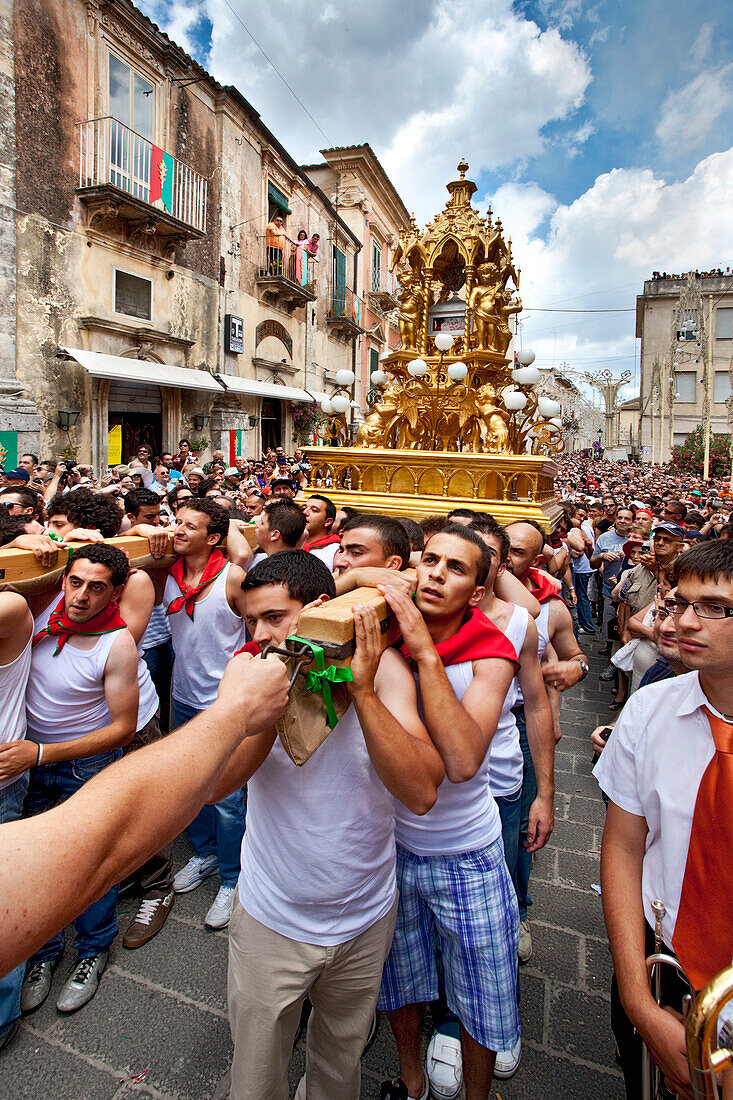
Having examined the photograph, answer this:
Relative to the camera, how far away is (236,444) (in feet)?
60.3

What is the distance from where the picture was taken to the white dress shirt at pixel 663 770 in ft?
5.24

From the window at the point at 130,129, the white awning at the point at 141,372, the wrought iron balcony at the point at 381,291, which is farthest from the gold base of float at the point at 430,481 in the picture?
the wrought iron balcony at the point at 381,291

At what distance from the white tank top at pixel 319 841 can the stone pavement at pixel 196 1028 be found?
42.2 inches

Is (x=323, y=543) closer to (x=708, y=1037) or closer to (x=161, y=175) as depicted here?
(x=708, y=1037)

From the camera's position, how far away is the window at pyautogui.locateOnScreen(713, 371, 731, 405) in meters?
39.2

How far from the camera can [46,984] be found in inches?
102

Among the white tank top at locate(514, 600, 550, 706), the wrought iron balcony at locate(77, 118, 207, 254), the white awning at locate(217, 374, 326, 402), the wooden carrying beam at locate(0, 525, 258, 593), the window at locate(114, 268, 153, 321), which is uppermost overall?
the wrought iron balcony at locate(77, 118, 207, 254)

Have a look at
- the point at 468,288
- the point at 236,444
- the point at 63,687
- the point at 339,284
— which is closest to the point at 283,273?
the point at 236,444

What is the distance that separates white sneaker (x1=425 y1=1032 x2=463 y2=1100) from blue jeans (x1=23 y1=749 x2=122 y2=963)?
1487mm

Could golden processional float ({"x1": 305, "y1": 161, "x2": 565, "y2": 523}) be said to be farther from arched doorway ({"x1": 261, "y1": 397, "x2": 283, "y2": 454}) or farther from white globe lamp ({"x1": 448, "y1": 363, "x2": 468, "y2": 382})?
arched doorway ({"x1": 261, "y1": 397, "x2": 283, "y2": 454})

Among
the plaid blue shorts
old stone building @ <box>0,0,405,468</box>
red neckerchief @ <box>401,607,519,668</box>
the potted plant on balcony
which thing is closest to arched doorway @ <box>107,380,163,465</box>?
old stone building @ <box>0,0,405,468</box>

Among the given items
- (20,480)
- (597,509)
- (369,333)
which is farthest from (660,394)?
(20,480)

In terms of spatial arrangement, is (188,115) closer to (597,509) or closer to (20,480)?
(20,480)

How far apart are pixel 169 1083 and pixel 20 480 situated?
6663 millimetres
